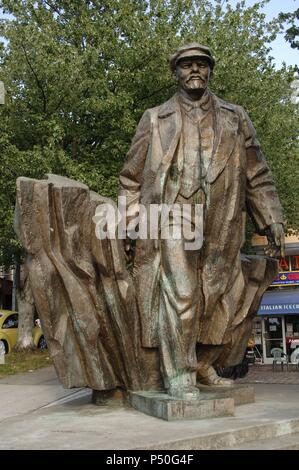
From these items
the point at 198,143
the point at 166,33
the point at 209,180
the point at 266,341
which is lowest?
the point at 266,341

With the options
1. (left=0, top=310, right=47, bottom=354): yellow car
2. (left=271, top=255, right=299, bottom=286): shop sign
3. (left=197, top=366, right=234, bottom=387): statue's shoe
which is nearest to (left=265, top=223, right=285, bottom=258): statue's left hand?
(left=197, top=366, right=234, bottom=387): statue's shoe

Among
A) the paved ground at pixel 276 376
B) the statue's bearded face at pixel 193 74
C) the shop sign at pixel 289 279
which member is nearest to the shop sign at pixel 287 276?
the shop sign at pixel 289 279

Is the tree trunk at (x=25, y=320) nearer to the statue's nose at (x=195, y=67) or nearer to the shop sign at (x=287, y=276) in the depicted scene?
the shop sign at (x=287, y=276)

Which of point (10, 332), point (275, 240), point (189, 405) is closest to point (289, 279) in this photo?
point (10, 332)

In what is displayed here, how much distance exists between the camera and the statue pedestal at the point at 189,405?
4988mm

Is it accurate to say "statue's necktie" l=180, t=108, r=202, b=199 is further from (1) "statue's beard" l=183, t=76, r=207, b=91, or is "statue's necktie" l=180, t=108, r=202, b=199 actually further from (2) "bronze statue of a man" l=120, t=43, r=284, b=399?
(1) "statue's beard" l=183, t=76, r=207, b=91

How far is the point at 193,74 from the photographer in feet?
Answer: 19.8

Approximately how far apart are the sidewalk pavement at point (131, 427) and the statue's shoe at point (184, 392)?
293 millimetres

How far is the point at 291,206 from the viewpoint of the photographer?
20.9 metres

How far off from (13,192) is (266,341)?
39.2 ft

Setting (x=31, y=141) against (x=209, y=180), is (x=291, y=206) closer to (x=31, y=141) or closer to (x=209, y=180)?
(x=31, y=141)

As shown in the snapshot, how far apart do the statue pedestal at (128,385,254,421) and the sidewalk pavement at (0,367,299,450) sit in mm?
75
